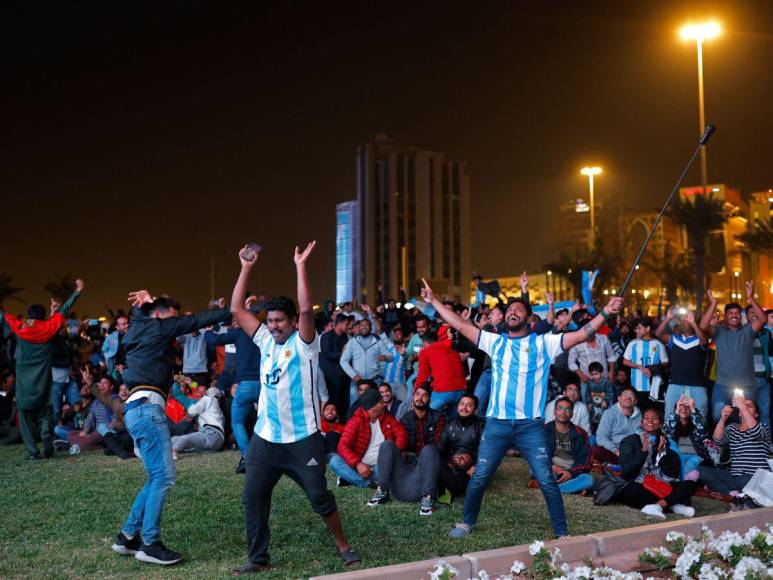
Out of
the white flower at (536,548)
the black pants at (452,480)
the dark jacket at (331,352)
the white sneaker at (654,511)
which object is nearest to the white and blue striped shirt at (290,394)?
the white flower at (536,548)

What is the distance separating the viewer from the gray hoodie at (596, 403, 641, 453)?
10677 mm

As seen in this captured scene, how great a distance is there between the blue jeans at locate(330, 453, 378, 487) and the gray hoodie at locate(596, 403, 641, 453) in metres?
3.29

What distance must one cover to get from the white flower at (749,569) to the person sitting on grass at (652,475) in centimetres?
335

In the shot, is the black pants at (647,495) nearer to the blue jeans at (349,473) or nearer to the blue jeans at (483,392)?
the blue jeans at (349,473)

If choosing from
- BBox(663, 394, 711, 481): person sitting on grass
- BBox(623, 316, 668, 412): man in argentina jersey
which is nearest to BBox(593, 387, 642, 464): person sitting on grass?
BBox(663, 394, 711, 481): person sitting on grass

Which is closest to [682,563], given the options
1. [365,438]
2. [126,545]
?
[126,545]

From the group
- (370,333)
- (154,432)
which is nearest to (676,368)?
(370,333)

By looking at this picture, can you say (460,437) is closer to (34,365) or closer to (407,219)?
(34,365)

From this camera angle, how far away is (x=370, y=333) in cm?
1333

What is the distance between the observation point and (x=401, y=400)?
13484 mm

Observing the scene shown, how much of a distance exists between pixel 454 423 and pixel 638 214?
11328cm

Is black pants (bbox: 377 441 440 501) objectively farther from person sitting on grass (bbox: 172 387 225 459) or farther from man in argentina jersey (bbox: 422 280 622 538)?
person sitting on grass (bbox: 172 387 225 459)

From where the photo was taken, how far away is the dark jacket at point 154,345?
257 inches

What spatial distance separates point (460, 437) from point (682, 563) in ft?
14.5
